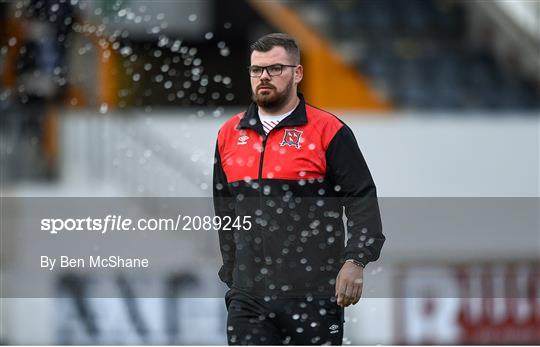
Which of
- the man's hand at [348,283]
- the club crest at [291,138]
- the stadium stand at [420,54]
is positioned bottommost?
the man's hand at [348,283]

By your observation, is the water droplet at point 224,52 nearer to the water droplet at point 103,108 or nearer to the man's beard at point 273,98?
the water droplet at point 103,108

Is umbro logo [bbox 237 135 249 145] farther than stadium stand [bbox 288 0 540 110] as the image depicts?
No

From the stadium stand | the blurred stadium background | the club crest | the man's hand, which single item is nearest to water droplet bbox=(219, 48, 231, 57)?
the blurred stadium background

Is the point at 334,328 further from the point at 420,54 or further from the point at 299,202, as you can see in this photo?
the point at 420,54

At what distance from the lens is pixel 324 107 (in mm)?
12281

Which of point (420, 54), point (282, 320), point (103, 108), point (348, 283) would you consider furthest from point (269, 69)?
point (420, 54)

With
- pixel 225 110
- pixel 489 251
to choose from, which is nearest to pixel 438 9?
pixel 225 110

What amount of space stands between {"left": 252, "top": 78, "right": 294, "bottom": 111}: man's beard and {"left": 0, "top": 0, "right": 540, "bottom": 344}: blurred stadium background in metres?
5.21

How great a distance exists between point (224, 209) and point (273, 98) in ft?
1.35

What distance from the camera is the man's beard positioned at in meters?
4.36

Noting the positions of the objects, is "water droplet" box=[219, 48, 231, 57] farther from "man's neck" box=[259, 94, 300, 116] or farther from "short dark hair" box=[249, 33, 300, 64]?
"short dark hair" box=[249, 33, 300, 64]

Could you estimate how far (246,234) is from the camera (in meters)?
4.46

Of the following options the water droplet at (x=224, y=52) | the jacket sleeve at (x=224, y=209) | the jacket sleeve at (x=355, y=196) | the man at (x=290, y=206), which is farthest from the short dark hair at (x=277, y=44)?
the water droplet at (x=224, y=52)

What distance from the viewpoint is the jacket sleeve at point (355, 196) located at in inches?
172
